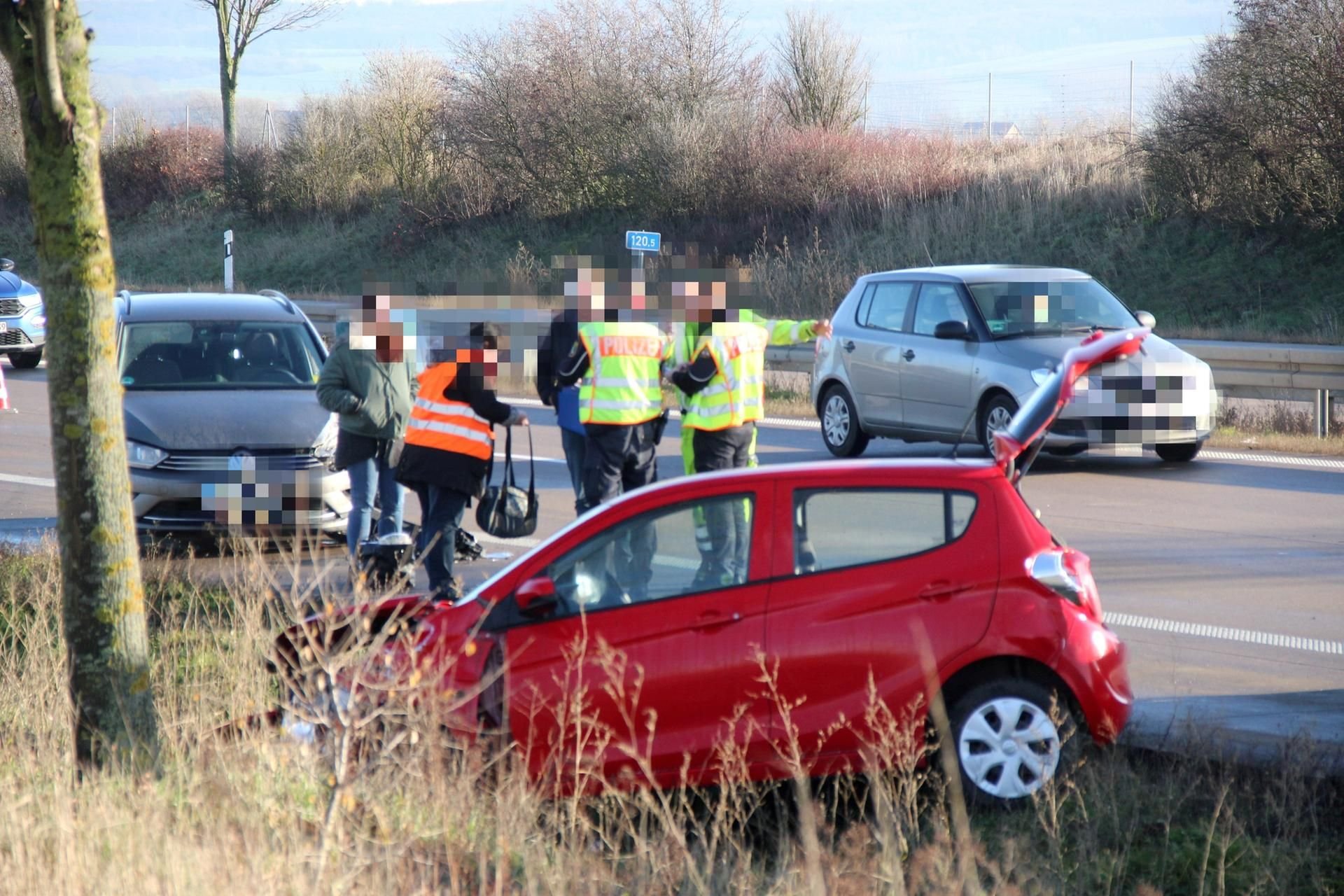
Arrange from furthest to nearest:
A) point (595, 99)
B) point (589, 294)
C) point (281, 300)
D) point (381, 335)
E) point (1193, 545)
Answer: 1. point (595, 99)
2. point (281, 300)
3. point (1193, 545)
4. point (381, 335)
5. point (589, 294)

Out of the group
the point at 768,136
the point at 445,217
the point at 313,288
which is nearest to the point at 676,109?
the point at 768,136

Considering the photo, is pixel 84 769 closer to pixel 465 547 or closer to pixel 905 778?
pixel 905 778

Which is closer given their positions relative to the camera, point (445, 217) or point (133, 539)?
point (133, 539)

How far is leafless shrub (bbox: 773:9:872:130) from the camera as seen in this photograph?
39.1 m

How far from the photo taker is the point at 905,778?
4.84 metres

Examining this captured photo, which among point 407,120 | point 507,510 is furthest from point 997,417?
point 407,120

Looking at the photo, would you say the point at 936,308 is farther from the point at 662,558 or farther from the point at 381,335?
the point at 662,558

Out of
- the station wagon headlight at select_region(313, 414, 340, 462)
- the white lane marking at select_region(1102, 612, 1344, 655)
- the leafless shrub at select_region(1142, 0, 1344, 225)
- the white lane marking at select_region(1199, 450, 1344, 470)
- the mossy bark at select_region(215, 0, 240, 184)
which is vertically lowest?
the white lane marking at select_region(1102, 612, 1344, 655)

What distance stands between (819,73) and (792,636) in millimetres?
35638

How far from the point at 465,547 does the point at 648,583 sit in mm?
4472

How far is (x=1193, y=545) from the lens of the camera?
33.6 ft

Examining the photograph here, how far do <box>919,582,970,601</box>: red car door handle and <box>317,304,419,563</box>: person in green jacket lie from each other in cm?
408

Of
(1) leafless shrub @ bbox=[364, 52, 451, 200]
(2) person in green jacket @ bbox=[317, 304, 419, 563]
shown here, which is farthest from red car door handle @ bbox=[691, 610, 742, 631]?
(1) leafless shrub @ bbox=[364, 52, 451, 200]

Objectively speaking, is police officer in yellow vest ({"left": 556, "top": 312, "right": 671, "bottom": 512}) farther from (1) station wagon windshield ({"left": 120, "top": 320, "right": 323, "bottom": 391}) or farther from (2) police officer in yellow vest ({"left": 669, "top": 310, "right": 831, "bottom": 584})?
(1) station wagon windshield ({"left": 120, "top": 320, "right": 323, "bottom": 391})
